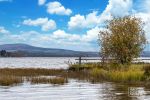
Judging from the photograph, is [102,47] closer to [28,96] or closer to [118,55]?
[118,55]

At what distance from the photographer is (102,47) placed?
167 ft

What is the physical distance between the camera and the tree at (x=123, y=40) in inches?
1944

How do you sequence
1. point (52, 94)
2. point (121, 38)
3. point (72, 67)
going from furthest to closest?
point (72, 67) < point (121, 38) < point (52, 94)

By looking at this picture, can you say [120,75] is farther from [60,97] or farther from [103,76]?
[60,97]

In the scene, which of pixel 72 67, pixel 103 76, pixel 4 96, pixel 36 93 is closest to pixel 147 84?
pixel 103 76

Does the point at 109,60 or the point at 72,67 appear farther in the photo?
the point at 72,67

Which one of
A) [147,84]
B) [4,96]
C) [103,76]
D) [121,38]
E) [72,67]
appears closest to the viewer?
[4,96]

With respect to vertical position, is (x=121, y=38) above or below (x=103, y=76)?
above

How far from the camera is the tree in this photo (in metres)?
49.4

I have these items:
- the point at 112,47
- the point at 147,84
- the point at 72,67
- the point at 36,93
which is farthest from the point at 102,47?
the point at 36,93

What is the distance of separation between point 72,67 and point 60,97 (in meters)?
33.1

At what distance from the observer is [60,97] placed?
25172 millimetres

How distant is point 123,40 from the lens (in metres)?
49.4

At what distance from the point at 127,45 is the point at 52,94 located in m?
24.4
